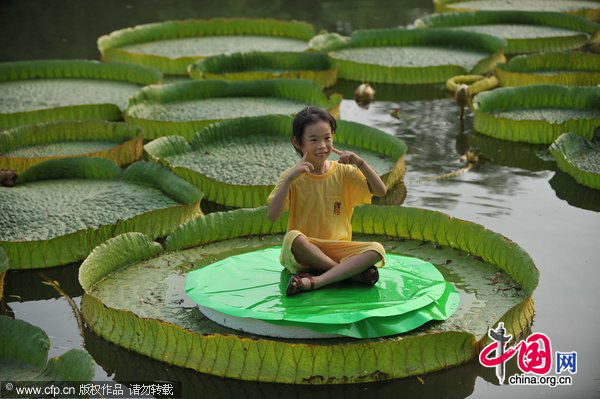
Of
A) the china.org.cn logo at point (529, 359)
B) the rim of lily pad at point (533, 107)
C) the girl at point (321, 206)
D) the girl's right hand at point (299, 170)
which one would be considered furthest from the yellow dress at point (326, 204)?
the rim of lily pad at point (533, 107)

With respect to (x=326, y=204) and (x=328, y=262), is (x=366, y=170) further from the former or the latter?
(x=328, y=262)

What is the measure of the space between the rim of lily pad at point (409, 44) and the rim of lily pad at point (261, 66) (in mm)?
205

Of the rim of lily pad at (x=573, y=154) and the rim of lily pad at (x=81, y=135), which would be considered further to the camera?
the rim of lily pad at (x=81, y=135)

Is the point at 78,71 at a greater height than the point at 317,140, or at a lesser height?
lesser

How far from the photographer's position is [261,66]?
27.8 feet

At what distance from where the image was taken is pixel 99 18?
1129 cm

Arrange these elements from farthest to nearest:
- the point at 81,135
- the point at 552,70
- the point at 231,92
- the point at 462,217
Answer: the point at 552,70, the point at 231,92, the point at 81,135, the point at 462,217

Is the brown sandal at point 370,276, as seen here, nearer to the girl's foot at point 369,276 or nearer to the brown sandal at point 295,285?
the girl's foot at point 369,276

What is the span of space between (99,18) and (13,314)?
7504 mm

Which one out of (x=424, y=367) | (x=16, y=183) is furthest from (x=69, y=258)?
(x=424, y=367)

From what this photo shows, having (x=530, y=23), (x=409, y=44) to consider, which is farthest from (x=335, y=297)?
(x=530, y=23)

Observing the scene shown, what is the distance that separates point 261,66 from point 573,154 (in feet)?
10.7

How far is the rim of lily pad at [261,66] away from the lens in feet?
26.6

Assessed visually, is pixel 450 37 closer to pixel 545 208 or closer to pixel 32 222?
pixel 545 208
